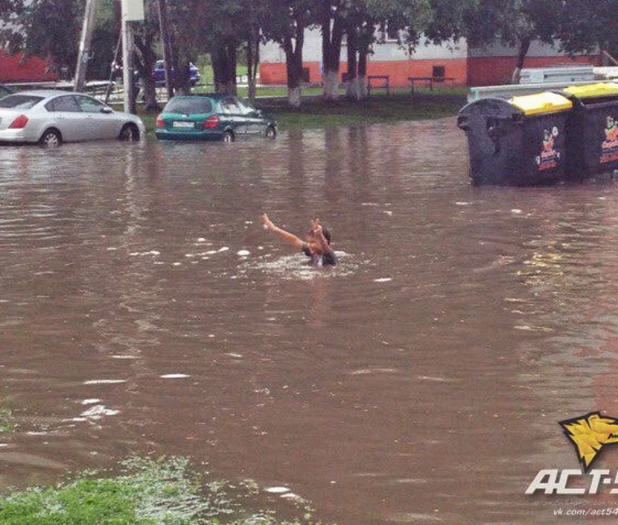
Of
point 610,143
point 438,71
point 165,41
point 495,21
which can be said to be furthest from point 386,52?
point 610,143

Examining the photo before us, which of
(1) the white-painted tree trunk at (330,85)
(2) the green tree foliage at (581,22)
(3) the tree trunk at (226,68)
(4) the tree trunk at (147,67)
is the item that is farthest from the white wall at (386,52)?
(4) the tree trunk at (147,67)

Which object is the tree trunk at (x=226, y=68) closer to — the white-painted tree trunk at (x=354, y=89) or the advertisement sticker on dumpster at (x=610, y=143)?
the white-painted tree trunk at (x=354, y=89)

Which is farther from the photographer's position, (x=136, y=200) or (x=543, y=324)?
(x=136, y=200)

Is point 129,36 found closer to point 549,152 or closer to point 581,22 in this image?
point 549,152

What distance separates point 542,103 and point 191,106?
12472mm

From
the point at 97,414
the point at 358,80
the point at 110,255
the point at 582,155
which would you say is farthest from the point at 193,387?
the point at 358,80

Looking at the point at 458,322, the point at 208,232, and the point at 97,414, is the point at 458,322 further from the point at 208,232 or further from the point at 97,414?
the point at 208,232

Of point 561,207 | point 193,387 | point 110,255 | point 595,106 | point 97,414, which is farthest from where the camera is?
point 595,106

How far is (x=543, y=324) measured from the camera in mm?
10922

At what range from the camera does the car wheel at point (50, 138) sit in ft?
102

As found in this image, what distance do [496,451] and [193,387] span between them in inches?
90.2

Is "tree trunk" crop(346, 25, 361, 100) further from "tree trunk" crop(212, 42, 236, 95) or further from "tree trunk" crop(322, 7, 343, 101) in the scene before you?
"tree trunk" crop(212, 42, 236, 95)

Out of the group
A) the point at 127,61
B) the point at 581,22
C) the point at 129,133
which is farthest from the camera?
the point at 581,22

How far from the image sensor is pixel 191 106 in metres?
33.2
